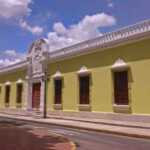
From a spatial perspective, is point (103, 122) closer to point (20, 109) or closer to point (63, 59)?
point (63, 59)

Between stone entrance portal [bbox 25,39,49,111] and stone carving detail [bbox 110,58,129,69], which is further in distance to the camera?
stone entrance portal [bbox 25,39,49,111]

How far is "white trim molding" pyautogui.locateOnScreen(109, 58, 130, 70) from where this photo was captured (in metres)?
16.4

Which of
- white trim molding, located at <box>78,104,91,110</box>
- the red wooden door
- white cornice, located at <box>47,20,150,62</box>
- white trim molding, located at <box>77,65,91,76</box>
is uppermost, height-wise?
white cornice, located at <box>47,20,150,62</box>

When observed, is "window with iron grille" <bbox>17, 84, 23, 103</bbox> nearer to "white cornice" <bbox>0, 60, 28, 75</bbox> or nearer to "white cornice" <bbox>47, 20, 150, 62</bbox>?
"white cornice" <bbox>0, 60, 28, 75</bbox>

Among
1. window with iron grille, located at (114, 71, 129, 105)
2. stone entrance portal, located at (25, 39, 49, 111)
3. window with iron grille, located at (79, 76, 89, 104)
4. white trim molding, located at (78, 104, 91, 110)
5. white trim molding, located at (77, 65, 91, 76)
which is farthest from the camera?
stone entrance portal, located at (25, 39, 49, 111)

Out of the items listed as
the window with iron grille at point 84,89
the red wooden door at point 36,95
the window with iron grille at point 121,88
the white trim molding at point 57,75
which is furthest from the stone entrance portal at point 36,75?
the window with iron grille at point 121,88

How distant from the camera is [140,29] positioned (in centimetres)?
1568

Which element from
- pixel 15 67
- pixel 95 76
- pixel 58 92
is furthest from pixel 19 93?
pixel 95 76

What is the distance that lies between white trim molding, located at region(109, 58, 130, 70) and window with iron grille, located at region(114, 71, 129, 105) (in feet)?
1.26

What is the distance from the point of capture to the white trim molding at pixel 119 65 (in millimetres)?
16391

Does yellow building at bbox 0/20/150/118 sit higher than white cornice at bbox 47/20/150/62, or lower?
lower

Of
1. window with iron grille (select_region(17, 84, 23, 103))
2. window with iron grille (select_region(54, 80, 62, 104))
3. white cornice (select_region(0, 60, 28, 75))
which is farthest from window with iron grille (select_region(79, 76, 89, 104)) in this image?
window with iron grille (select_region(17, 84, 23, 103))

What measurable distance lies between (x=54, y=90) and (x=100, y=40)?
685 centimetres

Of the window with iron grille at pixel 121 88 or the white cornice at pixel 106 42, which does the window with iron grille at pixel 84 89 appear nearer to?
the white cornice at pixel 106 42
